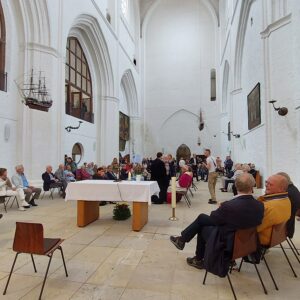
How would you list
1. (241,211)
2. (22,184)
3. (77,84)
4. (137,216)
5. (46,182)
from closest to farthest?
(241,211)
(137,216)
(22,184)
(46,182)
(77,84)

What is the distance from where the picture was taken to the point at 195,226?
3139mm

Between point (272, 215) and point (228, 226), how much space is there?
1.60ft

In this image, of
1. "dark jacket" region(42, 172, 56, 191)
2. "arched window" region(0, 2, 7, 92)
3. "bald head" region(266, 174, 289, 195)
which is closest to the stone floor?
"bald head" region(266, 174, 289, 195)

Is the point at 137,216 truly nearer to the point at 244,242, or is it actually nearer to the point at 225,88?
the point at 244,242

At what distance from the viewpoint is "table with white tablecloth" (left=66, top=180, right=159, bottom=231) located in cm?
475

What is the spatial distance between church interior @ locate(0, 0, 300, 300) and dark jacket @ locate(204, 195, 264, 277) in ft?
0.47

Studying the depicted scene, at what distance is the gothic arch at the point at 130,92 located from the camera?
65.5 feet

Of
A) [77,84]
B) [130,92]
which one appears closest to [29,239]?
[77,84]

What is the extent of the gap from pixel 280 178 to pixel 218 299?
4.98ft

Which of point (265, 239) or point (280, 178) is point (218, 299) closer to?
point (265, 239)

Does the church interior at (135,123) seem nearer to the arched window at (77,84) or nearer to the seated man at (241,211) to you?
the arched window at (77,84)

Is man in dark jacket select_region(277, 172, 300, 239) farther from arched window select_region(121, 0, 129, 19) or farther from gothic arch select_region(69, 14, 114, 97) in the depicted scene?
arched window select_region(121, 0, 129, 19)

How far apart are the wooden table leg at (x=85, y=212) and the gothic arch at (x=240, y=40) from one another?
971cm

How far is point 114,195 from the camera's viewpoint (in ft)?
15.9
